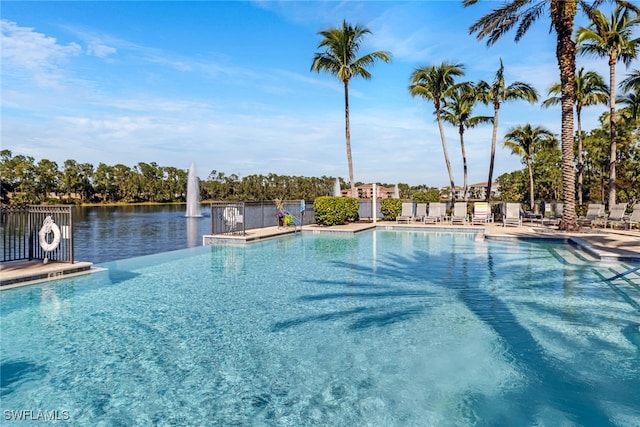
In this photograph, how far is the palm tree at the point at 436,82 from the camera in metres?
21.7

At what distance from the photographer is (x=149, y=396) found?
322 centimetres

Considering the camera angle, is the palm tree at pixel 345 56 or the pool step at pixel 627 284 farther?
the palm tree at pixel 345 56

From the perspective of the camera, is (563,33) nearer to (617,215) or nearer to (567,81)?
(567,81)

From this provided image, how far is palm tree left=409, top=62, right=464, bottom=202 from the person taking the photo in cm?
2172

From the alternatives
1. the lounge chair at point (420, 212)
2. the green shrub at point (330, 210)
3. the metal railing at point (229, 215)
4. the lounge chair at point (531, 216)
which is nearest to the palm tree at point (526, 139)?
the lounge chair at point (531, 216)

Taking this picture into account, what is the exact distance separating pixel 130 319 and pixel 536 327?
517 centimetres

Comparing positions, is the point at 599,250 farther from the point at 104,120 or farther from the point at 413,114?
the point at 104,120

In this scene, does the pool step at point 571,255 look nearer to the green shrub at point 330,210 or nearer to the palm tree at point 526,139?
the green shrub at point 330,210

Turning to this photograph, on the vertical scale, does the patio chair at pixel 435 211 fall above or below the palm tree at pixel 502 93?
below

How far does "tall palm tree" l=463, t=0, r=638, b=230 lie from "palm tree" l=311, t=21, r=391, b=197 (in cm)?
540

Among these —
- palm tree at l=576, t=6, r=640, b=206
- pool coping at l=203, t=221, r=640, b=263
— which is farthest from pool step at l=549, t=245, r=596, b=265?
palm tree at l=576, t=6, r=640, b=206

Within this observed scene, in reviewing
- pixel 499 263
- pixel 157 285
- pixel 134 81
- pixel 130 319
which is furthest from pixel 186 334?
pixel 134 81

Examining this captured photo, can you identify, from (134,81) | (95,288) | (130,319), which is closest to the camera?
(130,319)

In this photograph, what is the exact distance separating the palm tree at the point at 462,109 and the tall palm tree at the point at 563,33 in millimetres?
8172
